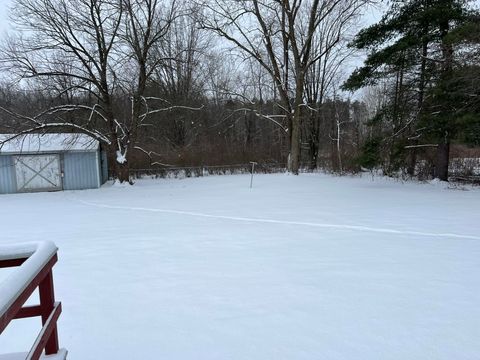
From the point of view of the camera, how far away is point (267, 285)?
14.2ft

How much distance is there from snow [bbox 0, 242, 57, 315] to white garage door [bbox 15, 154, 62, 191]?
1709 centimetres

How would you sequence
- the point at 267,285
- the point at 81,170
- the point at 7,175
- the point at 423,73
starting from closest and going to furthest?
the point at 267,285 < the point at 423,73 < the point at 7,175 < the point at 81,170

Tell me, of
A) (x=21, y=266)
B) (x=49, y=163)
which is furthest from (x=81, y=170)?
(x=21, y=266)

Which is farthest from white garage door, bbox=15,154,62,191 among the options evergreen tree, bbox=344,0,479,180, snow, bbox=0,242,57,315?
snow, bbox=0,242,57,315

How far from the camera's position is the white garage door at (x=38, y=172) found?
1677 cm

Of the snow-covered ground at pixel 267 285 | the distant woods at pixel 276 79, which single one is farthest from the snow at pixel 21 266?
the distant woods at pixel 276 79

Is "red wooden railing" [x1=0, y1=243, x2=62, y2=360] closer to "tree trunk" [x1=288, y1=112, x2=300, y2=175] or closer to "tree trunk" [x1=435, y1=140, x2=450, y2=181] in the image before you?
"tree trunk" [x1=435, y1=140, x2=450, y2=181]

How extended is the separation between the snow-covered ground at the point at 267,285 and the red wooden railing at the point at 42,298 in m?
0.95

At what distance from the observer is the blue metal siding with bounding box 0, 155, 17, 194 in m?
16.5

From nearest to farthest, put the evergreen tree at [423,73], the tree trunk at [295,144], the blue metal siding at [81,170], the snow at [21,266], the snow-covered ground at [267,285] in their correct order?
the snow at [21,266] < the snow-covered ground at [267,285] < the evergreen tree at [423,73] < the blue metal siding at [81,170] < the tree trunk at [295,144]

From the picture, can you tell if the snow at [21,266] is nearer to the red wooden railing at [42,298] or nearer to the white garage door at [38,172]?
the red wooden railing at [42,298]

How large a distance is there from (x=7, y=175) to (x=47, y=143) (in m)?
2.37

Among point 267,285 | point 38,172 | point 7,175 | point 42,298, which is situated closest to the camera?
point 42,298

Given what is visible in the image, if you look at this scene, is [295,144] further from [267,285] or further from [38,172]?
[267,285]
